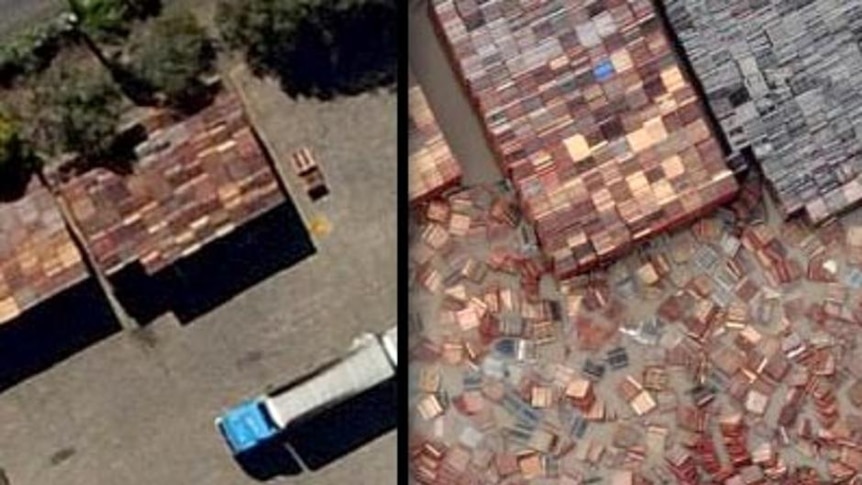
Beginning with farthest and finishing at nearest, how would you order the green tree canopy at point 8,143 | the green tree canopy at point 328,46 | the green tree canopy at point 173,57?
1. the green tree canopy at point 328,46
2. the green tree canopy at point 173,57
3. the green tree canopy at point 8,143

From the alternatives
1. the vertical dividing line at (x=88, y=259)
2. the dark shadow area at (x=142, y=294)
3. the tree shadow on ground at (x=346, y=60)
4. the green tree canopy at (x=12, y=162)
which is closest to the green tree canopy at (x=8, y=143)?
the green tree canopy at (x=12, y=162)

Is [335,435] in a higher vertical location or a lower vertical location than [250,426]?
lower

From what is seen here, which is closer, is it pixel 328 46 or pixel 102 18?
pixel 102 18

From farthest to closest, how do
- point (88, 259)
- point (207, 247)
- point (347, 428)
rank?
→ point (347, 428), point (207, 247), point (88, 259)

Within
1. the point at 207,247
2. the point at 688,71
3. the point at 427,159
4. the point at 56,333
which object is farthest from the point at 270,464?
the point at 688,71

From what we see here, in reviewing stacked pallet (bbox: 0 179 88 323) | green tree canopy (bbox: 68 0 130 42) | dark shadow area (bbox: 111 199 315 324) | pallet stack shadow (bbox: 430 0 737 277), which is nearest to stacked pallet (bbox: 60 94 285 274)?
stacked pallet (bbox: 0 179 88 323)

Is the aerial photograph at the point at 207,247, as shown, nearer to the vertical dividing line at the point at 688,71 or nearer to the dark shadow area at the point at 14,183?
the dark shadow area at the point at 14,183

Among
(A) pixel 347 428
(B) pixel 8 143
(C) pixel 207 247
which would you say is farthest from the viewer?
(A) pixel 347 428

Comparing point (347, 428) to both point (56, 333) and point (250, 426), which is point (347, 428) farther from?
point (56, 333)
